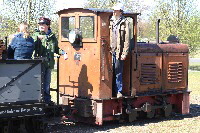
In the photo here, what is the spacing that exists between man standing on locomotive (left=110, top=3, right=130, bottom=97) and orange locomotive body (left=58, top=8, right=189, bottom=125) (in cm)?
12

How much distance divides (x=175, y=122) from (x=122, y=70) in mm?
2062

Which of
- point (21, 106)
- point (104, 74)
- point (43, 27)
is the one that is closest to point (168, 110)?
point (104, 74)

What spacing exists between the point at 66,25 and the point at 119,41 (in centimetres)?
147

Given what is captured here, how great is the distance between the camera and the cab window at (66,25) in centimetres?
996

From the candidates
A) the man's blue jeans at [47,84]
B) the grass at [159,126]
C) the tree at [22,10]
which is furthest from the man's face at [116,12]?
the tree at [22,10]

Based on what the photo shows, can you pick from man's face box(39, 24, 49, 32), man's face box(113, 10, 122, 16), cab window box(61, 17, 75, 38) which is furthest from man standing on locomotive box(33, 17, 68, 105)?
man's face box(113, 10, 122, 16)

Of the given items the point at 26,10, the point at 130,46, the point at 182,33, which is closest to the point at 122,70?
the point at 130,46

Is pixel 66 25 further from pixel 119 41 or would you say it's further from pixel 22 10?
pixel 22 10

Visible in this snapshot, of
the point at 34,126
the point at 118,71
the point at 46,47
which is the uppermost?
the point at 46,47

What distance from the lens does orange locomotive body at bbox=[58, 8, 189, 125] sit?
9.49 m

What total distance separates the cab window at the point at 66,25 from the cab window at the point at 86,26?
31 centimetres

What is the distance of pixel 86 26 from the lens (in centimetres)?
979

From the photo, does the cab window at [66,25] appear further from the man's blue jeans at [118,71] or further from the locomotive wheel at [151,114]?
the locomotive wheel at [151,114]

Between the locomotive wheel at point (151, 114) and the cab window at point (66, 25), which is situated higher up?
the cab window at point (66, 25)
